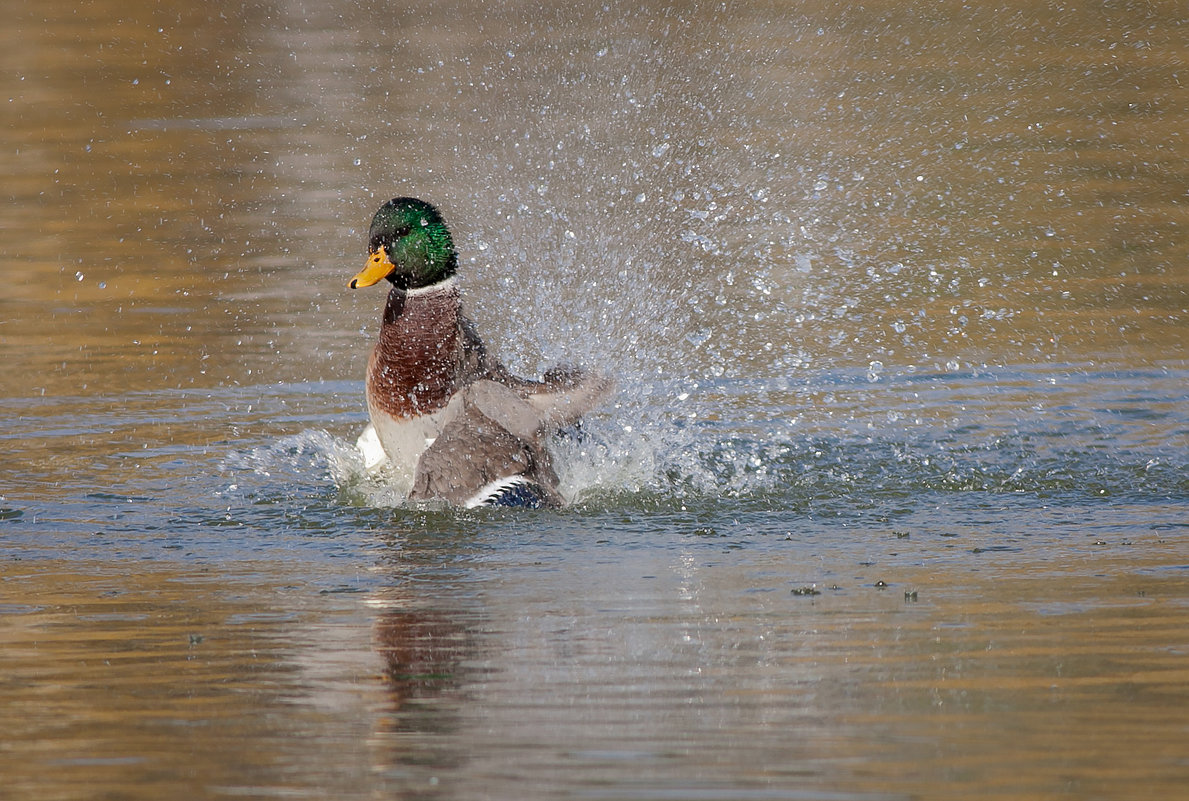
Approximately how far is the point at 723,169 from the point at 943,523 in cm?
670

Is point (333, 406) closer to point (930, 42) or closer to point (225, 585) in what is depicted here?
point (225, 585)

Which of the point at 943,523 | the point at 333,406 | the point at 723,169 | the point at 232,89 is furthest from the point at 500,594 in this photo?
the point at 232,89

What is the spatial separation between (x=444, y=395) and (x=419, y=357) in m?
0.20

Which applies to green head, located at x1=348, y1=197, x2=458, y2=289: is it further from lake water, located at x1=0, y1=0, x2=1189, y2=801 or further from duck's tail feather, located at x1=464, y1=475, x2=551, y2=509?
duck's tail feather, located at x1=464, y1=475, x2=551, y2=509

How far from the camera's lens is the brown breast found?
726cm

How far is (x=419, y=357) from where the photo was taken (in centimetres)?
731

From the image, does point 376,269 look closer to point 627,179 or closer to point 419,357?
point 419,357

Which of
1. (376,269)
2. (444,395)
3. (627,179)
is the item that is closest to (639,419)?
(444,395)

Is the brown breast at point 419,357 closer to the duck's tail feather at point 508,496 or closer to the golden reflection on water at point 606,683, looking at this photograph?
the duck's tail feather at point 508,496

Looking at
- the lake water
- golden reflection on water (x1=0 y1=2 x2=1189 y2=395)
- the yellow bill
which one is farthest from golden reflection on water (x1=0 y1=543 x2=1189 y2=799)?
golden reflection on water (x1=0 y1=2 x2=1189 y2=395)

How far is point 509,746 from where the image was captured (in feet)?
14.2

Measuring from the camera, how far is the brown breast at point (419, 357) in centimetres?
726

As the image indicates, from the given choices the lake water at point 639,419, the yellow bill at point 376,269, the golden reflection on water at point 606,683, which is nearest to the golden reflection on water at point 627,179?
the lake water at point 639,419

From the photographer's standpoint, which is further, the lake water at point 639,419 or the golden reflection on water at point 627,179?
the golden reflection on water at point 627,179
